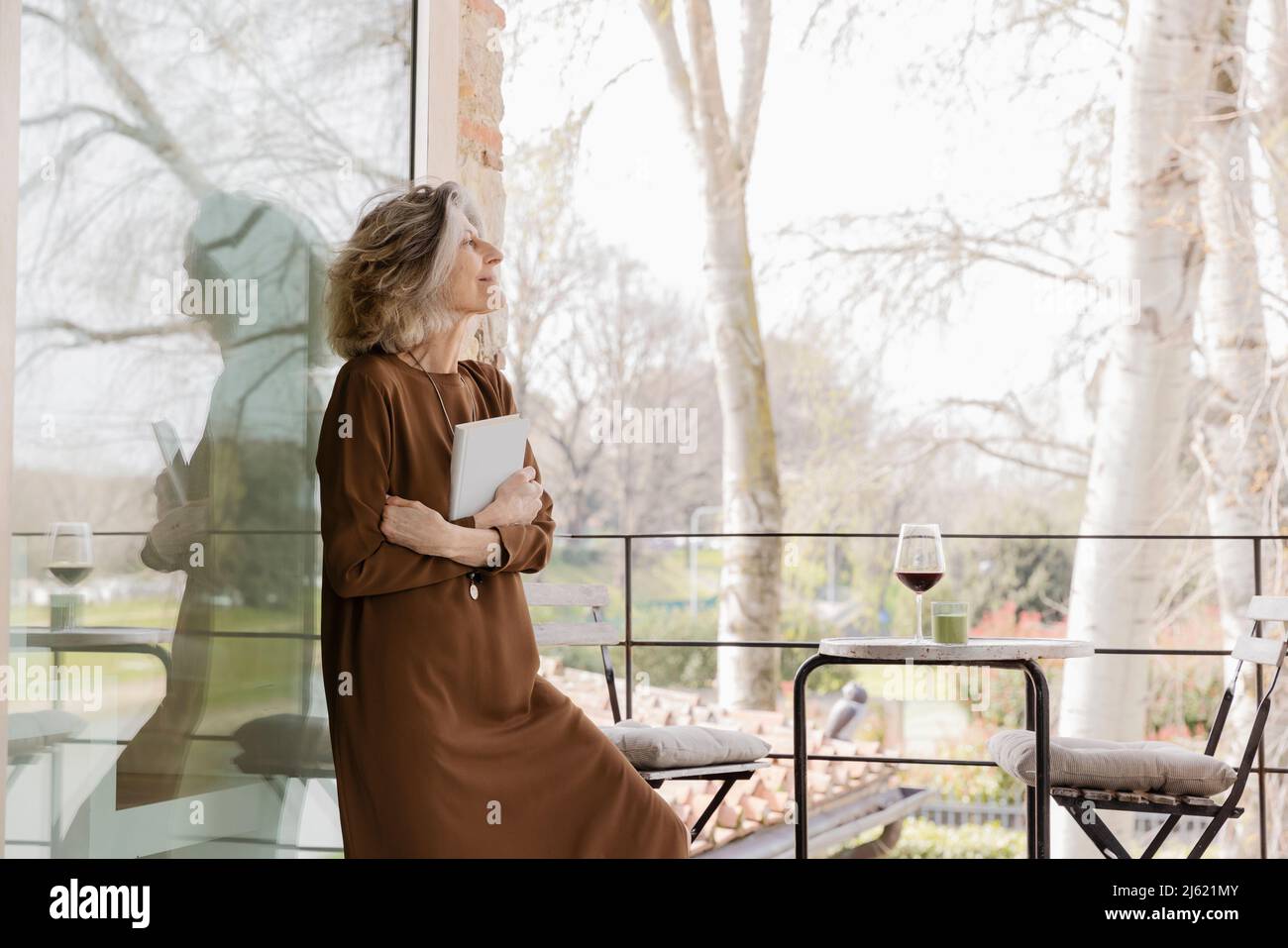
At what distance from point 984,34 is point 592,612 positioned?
485 cm

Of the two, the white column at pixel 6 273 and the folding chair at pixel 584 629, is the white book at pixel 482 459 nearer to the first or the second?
the white column at pixel 6 273

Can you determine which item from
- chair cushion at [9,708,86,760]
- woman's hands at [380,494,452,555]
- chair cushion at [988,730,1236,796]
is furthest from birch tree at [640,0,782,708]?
chair cushion at [9,708,86,760]

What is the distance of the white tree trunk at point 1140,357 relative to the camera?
4926mm

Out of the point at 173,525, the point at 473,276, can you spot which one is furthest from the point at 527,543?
the point at 173,525

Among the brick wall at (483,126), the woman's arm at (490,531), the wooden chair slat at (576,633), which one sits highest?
the brick wall at (483,126)

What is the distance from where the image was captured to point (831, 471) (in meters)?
8.63

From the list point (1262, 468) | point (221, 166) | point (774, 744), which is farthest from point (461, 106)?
point (1262, 468)

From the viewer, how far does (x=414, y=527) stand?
6.04ft

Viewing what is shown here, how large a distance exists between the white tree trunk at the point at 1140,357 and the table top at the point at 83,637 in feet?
13.6

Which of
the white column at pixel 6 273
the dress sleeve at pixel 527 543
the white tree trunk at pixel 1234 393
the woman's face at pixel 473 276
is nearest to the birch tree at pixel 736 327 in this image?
the white tree trunk at pixel 1234 393

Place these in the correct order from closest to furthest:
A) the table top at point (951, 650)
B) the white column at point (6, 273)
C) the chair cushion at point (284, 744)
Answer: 1. the white column at point (6, 273)
2. the chair cushion at point (284, 744)
3. the table top at point (951, 650)

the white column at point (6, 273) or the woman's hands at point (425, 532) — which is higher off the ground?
the white column at point (6, 273)

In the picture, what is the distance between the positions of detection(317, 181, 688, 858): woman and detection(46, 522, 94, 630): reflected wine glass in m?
0.34

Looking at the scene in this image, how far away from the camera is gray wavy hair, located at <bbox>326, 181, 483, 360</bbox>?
1.97 meters
